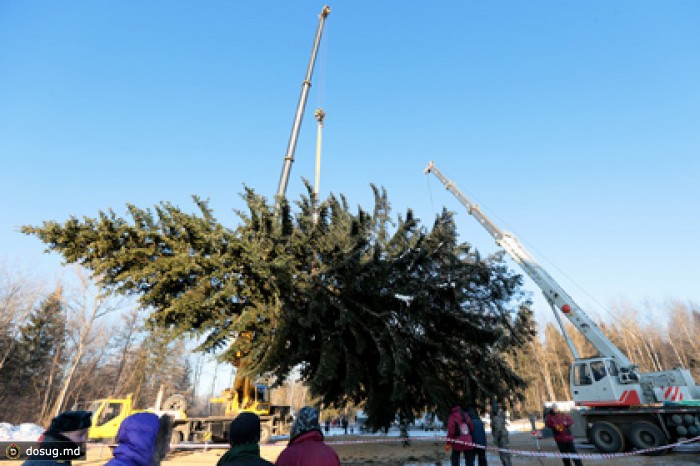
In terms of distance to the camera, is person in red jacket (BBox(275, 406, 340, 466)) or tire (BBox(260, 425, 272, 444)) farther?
tire (BBox(260, 425, 272, 444))

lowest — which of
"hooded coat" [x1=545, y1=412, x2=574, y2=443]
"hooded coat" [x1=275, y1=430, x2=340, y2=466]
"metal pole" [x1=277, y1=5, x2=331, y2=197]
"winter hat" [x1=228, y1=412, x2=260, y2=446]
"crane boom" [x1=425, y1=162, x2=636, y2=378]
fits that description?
"hooded coat" [x1=545, y1=412, x2=574, y2=443]

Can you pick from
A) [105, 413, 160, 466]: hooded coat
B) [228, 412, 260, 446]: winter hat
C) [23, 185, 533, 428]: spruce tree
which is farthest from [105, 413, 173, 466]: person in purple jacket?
[23, 185, 533, 428]: spruce tree

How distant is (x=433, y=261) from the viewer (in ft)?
37.3

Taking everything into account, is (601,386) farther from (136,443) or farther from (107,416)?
(107,416)

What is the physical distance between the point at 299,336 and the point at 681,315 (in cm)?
5828

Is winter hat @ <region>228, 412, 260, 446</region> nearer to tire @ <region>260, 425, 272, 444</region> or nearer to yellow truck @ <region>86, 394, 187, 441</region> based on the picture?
tire @ <region>260, 425, 272, 444</region>

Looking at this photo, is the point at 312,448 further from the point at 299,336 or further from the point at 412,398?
the point at 412,398

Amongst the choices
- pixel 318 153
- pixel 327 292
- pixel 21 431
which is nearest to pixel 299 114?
pixel 318 153

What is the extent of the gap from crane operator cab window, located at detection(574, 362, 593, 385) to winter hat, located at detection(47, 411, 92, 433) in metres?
15.3

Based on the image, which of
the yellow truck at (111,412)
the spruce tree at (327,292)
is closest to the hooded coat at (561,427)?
the spruce tree at (327,292)

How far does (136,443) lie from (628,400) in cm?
1526

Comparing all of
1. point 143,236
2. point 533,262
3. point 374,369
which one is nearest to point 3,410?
point 143,236

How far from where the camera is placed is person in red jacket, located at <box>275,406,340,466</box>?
2.51 m

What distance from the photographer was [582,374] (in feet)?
43.8
